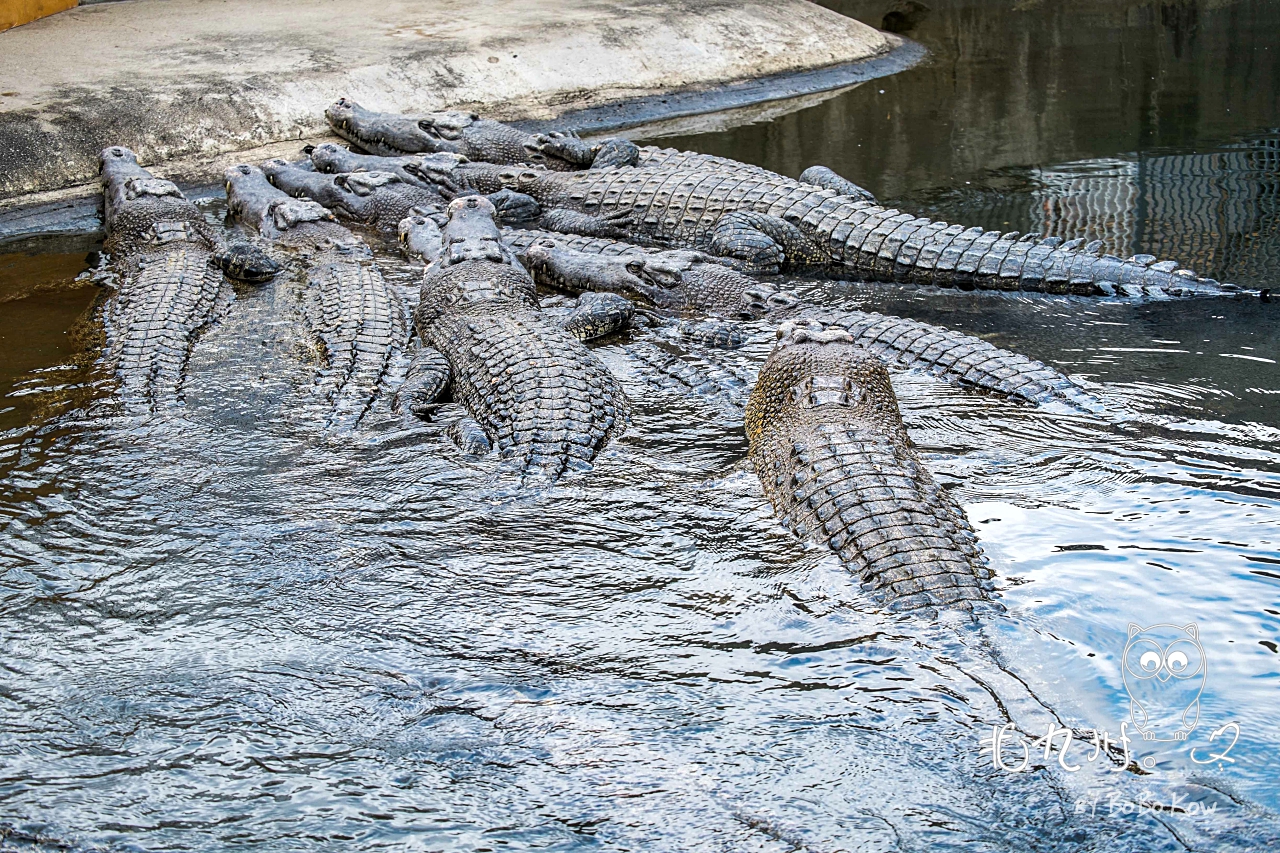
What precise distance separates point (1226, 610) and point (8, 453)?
4.41m

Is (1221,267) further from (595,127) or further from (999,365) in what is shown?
(595,127)

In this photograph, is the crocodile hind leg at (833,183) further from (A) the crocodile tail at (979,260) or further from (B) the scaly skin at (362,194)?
(B) the scaly skin at (362,194)

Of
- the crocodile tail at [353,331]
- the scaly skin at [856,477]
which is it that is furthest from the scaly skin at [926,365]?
the crocodile tail at [353,331]

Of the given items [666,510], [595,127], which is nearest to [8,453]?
[666,510]

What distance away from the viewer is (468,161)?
8172mm

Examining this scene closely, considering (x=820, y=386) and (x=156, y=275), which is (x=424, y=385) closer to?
(x=820, y=386)

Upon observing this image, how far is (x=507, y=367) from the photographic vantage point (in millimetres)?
4641

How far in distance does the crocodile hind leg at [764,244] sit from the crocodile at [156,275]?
2.88 metres

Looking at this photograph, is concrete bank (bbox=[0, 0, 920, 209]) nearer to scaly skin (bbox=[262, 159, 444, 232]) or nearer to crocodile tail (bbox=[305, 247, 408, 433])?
scaly skin (bbox=[262, 159, 444, 232])

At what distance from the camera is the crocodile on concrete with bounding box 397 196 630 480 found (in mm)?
4207

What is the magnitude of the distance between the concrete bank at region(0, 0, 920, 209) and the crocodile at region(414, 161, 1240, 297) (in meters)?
2.28

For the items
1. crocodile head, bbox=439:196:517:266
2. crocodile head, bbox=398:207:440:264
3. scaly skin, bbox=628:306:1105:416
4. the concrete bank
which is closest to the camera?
scaly skin, bbox=628:306:1105:416

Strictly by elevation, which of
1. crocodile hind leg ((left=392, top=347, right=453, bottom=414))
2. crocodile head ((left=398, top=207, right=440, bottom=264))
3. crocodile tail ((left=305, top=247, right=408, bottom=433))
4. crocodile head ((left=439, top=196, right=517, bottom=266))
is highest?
crocodile head ((left=439, top=196, right=517, bottom=266))

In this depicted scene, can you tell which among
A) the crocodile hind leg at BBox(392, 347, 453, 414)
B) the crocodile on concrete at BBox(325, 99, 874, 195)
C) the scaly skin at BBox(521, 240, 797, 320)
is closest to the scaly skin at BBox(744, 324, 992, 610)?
the scaly skin at BBox(521, 240, 797, 320)
